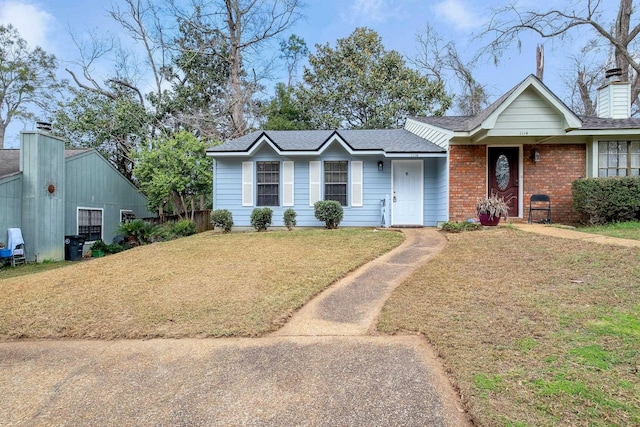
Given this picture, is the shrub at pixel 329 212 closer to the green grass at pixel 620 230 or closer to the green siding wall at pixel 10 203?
the green grass at pixel 620 230

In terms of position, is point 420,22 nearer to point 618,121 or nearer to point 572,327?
point 618,121

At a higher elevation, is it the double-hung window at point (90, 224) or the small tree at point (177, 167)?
the small tree at point (177, 167)

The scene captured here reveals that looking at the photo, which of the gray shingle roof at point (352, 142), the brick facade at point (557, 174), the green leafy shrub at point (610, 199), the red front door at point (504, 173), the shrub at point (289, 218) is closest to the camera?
the green leafy shrub at point (610, 199)

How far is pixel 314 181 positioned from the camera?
12453mm

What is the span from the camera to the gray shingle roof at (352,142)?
1205cm

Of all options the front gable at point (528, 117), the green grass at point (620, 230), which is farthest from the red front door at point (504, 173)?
the green grass at point (620, 230)

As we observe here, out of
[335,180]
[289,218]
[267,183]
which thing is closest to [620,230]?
[335,180]

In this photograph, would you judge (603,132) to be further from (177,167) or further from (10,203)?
(10,203)

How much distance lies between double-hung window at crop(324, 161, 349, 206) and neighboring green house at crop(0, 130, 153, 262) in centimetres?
948

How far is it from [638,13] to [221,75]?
23.0m

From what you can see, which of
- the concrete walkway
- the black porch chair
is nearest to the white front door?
the black porch chair

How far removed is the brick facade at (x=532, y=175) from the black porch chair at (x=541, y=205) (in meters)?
0.17

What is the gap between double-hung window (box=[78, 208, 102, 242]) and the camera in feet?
46.9

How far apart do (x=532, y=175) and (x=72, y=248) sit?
52.6 ft
